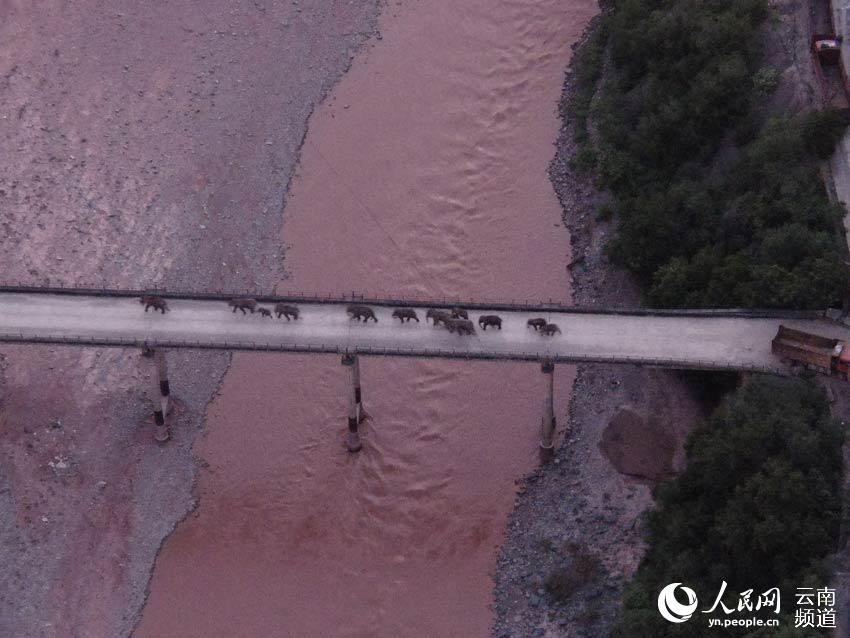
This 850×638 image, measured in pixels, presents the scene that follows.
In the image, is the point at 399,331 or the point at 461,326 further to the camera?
the point at 399,331

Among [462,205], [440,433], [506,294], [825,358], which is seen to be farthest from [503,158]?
[825,358]

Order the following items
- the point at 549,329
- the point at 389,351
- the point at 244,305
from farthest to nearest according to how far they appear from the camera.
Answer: the point at 244,305
the point at 549,329
the point at 389,351

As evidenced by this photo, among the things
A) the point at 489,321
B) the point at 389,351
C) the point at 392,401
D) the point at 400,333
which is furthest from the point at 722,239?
the point at 392,401

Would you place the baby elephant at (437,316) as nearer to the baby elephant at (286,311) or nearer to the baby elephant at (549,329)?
the baby elephant at (549,329)

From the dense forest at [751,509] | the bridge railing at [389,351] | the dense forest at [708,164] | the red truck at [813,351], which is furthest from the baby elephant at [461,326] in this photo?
the red truck at [813,351]

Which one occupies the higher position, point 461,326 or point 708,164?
point 708,164

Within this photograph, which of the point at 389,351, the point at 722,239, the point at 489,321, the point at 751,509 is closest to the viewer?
the point at 751,509

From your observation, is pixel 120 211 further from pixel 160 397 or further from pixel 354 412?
pixel 354 412
